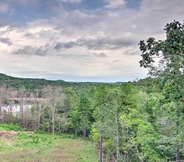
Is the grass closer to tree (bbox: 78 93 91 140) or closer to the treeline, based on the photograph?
tree (bbox: 78 93 91 140)

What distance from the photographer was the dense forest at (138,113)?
18.0 feet

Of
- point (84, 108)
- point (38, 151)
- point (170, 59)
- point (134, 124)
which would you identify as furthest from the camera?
point (84, 108)

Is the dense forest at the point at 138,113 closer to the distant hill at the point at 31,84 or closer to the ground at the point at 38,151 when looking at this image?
the ground at the point at 38,151

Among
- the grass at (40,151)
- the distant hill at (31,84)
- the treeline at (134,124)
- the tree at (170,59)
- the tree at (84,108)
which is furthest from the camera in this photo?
the distant hill at (31,84)

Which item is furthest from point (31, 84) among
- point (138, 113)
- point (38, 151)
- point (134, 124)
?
point (134, 124)

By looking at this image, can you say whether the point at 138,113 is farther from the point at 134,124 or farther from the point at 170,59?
the point at 170,59

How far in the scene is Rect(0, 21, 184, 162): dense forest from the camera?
5.50 m

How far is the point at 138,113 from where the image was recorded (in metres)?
17.5

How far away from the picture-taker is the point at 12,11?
1742cm

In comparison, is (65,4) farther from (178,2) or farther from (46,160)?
(46,160)

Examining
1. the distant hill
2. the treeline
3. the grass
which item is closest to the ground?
the grass

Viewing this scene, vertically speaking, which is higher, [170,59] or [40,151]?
[170,59]

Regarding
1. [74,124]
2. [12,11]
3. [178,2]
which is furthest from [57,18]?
[74,124]

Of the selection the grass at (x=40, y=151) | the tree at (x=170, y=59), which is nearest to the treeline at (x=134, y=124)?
the tree at (x=170, y=59)
